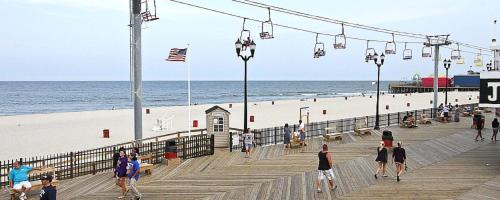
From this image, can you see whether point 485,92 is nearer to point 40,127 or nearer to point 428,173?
point 428,173

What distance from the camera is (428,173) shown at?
1708 centimetres

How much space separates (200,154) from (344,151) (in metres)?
7.11

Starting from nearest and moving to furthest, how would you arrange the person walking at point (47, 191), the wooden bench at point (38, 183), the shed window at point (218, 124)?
the person walking at point (47, 191), the wooden bench at point (38, 183), the shed window at point (218, 124)

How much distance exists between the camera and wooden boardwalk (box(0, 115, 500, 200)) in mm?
14125

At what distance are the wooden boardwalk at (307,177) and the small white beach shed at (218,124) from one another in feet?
3.17

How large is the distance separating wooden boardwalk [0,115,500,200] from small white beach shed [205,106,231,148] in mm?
967

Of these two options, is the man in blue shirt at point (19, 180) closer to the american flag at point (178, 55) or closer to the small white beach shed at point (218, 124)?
the small white beach shed at point (218, 124)

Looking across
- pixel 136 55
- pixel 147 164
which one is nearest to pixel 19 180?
pixel 147 164

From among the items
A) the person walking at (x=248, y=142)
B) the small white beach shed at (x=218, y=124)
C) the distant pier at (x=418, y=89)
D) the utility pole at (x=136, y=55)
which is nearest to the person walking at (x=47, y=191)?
the utility pole at (x=136, y=55)

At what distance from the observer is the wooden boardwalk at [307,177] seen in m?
14.1

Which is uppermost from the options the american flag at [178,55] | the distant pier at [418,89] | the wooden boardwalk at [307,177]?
the american flag at [178,55]

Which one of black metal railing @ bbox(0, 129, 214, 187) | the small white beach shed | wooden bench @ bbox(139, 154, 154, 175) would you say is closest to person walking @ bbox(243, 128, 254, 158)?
black metal railing @ bbox(0, 129, 214, 187)

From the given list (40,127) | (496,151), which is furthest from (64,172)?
(40,127)

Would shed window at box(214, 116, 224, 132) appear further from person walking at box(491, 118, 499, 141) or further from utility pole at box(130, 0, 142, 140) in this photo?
person walking at box(491, 118, 499, 141)
